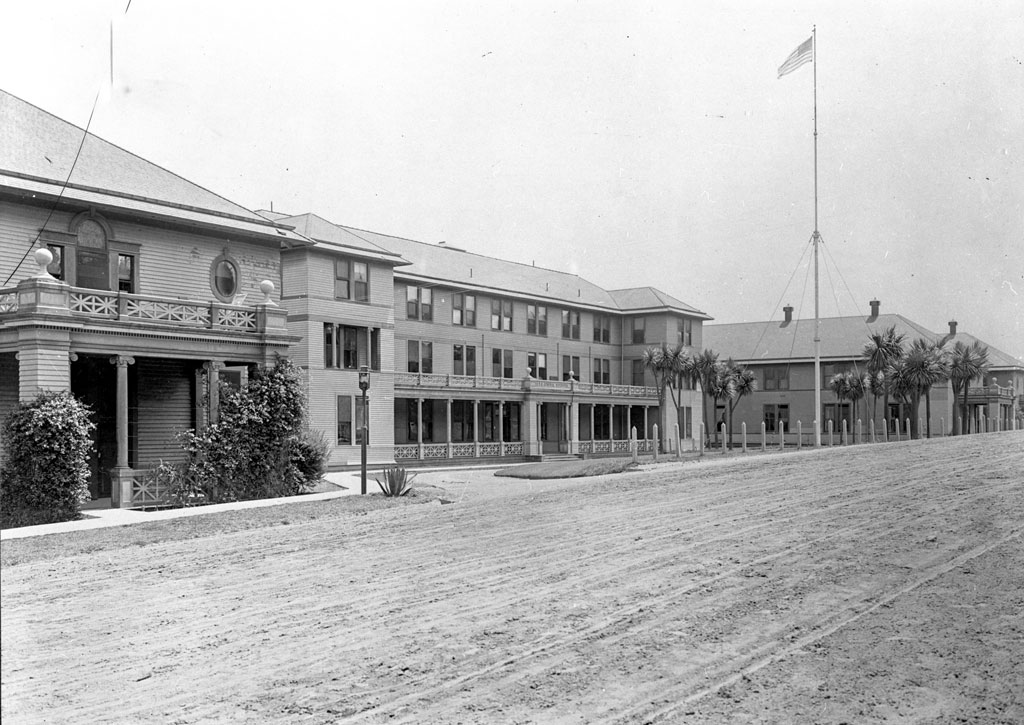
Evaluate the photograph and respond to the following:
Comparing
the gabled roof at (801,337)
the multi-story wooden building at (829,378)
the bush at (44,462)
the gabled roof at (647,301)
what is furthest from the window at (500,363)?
the bush at (44,462)

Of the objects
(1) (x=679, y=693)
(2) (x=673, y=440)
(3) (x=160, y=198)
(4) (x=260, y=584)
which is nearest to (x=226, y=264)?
(3) (x=160, y=198)

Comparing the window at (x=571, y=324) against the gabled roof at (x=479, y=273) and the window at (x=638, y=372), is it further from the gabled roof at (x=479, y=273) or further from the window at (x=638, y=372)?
the window at (x=638, y=372)

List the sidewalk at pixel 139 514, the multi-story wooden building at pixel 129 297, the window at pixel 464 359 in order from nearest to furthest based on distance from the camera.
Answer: the sidewalk at pixel 139 514 → the multi-story wooden building at pixel 129 297 → the window at pixel 464 359

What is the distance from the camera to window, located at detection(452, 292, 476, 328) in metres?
44.3

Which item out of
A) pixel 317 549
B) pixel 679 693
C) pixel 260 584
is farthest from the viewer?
pixel 317 549

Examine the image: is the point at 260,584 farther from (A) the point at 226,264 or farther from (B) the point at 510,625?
(A) the point at 226,264

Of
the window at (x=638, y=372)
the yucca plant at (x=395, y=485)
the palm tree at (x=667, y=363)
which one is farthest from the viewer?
the window at (x=638, y=372)

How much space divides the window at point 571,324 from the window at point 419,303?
11.2 m

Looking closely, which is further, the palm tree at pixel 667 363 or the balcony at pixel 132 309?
the palm tree at pixel 667 363

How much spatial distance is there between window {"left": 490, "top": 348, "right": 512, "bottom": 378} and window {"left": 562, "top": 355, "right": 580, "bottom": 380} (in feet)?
13.8

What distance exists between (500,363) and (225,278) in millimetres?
24328

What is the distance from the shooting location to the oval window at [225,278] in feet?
77.8

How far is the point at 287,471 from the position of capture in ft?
73.7

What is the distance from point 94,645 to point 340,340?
93.6 ft
